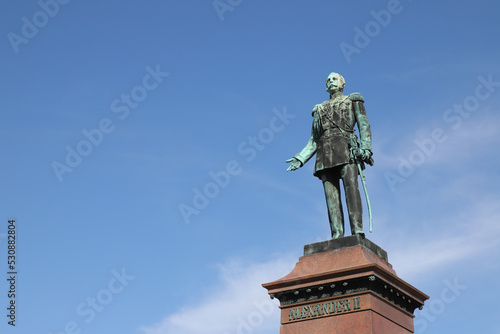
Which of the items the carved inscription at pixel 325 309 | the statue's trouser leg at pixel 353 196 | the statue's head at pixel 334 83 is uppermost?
the statue's head at pixel 334 83

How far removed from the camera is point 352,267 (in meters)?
14.1

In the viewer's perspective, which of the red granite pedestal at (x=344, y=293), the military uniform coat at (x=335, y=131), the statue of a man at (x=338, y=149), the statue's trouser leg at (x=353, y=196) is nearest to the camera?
the red granite pedestal at (x=344, y=293)

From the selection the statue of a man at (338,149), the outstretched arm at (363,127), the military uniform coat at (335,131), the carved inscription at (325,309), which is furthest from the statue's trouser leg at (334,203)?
the carved inscription at (325,309)

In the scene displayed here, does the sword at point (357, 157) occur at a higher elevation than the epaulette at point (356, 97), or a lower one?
lower

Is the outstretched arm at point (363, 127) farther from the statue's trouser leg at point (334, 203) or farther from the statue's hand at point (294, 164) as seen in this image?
the statue's hand at point (294, 164)

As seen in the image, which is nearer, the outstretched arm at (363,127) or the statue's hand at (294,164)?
the outstretched arm at (363,127)

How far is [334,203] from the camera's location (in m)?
16.0

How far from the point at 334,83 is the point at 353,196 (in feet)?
9.31

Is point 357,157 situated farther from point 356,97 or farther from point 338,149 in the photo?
point 356,97

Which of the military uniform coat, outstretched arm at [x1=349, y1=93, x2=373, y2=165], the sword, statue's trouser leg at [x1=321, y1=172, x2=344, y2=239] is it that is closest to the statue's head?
the military uniform coat

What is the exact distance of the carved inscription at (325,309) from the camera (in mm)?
14102

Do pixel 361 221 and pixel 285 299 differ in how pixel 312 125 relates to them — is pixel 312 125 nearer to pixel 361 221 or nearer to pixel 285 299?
pixel 361 221

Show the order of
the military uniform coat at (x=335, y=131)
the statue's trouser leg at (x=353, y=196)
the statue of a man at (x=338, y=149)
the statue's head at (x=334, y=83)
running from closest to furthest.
→ 1. the statue's trouser leg at (x=353, y=196)
2. the statue of a man at (x=338, y=149)
3. the military uniform coat at (x=335, y=131)
4. the statue's head at (x=334, y=83)

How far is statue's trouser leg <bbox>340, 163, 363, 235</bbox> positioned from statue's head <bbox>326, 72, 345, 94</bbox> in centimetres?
201
